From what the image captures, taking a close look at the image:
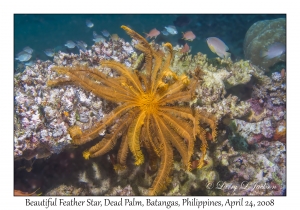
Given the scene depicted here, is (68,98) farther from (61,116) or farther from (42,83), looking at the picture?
(42,83)

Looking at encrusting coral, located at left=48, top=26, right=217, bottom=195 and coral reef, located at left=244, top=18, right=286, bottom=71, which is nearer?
encrusting coral, located at left=48, top=26, right=217, bottom=195

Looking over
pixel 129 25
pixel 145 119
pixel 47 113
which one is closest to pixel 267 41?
pixel 145 119

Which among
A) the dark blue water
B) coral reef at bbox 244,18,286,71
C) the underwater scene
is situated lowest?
the underwater scene

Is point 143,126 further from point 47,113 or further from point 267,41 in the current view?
point 267,41

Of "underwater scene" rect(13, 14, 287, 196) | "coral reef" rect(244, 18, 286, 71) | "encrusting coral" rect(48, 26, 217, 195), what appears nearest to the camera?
"encrusting coral" rect(48, 26, 217, 195)

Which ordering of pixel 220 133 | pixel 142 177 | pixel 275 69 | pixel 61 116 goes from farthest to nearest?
pixel 275 69 < pixel 220 133 < pixel 142 177 < pixel 61 116

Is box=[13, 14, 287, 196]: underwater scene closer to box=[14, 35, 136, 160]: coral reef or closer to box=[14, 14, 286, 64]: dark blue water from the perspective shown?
box=[14, 35, 136, 160]: coral reef

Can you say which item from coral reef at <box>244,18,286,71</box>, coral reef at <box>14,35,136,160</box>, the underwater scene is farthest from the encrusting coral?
coral reef at <box>244,18,286,71</box>

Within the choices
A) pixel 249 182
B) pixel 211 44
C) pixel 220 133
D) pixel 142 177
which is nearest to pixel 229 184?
pixel 249 182
